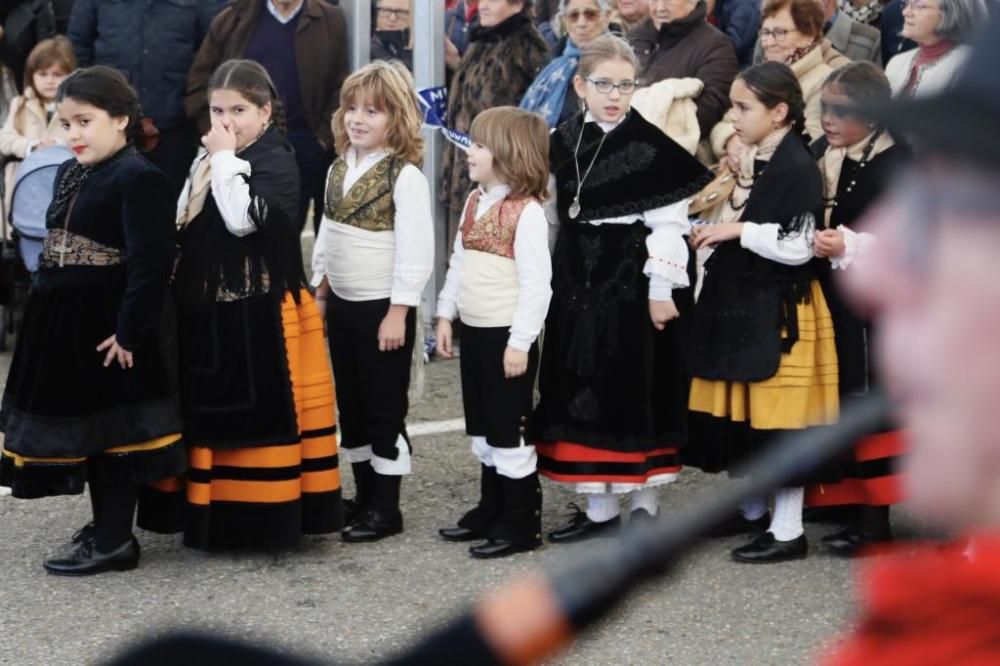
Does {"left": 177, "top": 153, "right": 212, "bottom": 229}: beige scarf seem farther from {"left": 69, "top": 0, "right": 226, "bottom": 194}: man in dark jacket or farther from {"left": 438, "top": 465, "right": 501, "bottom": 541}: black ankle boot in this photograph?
{"left": 69, "top": 0, "right": 226, "bottom": 194}: man in dark jacket

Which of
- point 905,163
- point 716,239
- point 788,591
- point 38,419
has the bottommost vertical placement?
point 788,591

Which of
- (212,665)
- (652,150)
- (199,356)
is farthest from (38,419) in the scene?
(212,665)

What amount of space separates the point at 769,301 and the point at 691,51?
6.21ft

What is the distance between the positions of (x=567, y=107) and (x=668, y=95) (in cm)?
68

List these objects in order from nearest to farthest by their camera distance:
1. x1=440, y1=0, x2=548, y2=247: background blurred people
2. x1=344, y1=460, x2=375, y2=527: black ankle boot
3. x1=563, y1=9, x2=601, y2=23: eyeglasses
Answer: x1=344, y1=460, x2=375, y2=527: black ankle boot < x1=563, y1=9, x2=601, y2=23: eyeglasses < x1=440, y1=0, x2=548, y2=247: background blurred people

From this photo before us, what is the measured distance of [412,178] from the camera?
4.92 meters

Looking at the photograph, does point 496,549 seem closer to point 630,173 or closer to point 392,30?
point 630,173

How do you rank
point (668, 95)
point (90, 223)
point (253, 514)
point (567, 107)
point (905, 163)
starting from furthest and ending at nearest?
point (567, 107) < point (668, 95) < point (253, 514) < point (90, 223) < point (905, 163)

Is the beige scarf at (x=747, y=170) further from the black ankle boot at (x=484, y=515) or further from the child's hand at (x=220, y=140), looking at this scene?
the child's hand at (x=220, y=140)

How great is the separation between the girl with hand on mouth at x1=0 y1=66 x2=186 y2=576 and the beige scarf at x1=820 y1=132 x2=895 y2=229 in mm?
1843

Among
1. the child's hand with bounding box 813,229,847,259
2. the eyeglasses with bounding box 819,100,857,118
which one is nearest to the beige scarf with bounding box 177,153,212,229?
the child's hand with bounding box 813,229,847,259

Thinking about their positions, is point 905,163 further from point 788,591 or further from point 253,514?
point 253,514

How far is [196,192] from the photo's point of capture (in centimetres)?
478

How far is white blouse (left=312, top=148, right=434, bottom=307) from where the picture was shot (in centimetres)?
490
